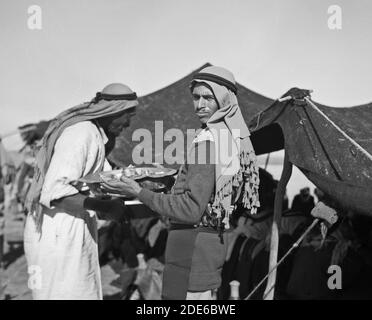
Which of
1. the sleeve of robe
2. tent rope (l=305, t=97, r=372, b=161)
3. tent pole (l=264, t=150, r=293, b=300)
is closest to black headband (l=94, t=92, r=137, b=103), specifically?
the sleeve of robe

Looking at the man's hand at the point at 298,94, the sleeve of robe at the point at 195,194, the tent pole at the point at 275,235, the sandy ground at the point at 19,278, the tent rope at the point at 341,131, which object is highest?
the man's hand at the point at 298,94

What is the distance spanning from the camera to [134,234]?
660cm

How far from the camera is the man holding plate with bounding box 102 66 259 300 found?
192 centimetres

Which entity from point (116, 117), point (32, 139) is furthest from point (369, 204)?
point (32, 139)

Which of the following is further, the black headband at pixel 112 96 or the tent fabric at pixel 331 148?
the tent fabric at pixel 331 148

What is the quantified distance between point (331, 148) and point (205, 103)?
4.89ft

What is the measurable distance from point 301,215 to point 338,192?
229 cm

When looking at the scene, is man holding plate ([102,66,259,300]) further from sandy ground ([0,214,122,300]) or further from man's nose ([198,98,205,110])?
sandy ground ([0,214,122,300])

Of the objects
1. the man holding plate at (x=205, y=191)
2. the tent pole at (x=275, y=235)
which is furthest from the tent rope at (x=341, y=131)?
the man holding plate at (x=205, y=191)

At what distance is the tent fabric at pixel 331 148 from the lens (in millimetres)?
2801

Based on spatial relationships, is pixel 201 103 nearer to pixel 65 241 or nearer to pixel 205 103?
pixel 205 103

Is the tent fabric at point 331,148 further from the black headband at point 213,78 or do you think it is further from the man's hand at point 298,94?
the black headband at point 213,78

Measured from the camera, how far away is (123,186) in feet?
6.59

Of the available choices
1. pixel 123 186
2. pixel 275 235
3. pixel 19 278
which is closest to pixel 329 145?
pixel 275 235
